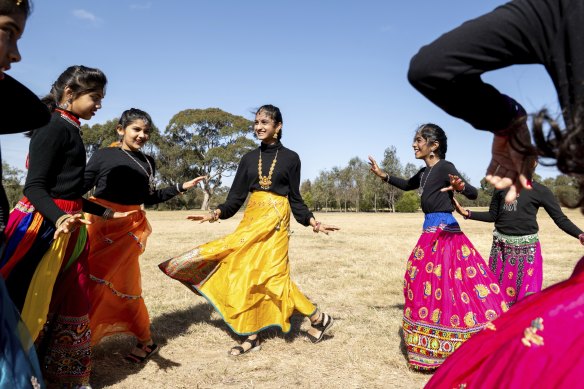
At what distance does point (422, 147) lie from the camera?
15.2 feet

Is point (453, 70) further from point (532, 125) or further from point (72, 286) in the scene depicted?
point (72, 286)

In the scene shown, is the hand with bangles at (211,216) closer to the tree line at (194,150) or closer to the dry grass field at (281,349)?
the dry grass field at (281,349)

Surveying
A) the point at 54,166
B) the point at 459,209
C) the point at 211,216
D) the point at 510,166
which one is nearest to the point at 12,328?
the point at 510,166

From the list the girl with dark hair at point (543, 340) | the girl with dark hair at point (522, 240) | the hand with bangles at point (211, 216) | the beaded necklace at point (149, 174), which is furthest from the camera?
the girl with dark hair at point (522, 240)

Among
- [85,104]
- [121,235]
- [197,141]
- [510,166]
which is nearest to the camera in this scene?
[510,166]

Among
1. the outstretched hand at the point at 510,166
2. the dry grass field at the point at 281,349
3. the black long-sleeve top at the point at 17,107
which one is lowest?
the dry grass field at the point at 281,349

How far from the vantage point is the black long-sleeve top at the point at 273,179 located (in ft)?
15.7

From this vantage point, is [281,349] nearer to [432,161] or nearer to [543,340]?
[432,161]

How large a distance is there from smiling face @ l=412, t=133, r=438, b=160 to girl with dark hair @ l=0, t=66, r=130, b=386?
9.87 feet

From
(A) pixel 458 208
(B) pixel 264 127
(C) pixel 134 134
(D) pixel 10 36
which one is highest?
(B) pixel 264 127

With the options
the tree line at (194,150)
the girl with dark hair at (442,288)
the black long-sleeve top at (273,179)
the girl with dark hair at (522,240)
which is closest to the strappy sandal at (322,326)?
the girl with dark hair at (442,288)

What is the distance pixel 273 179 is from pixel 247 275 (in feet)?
3.39

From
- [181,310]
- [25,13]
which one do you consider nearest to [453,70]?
[25,13]

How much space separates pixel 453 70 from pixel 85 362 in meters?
3.35
